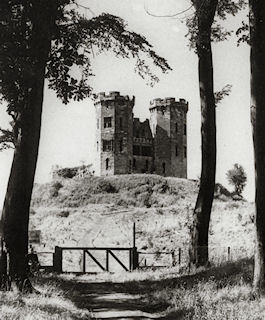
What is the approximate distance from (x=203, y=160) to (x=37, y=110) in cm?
653

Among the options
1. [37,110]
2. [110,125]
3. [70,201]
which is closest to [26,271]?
[37,110]

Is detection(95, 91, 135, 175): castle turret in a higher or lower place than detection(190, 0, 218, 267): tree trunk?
higher

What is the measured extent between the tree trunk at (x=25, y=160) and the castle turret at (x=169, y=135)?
2929 inches

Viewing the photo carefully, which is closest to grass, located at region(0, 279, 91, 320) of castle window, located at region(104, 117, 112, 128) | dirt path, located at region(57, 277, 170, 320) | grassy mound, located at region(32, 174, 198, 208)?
dirt path, located at region(57, 277, 170, 320)

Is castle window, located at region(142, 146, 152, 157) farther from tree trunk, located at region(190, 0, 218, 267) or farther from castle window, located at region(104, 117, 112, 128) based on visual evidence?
tree trunk, located at region(190, 0, 218, 267)

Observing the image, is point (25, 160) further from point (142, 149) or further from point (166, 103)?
point (166, 103)

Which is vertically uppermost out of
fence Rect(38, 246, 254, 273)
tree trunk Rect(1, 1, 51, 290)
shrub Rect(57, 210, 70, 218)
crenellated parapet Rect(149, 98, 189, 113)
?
crenellated parapet Rect(149, 98, 189, 113)

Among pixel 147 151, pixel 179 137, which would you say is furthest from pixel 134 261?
pixel 179 137

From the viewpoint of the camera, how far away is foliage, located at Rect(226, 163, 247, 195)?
96000 millimetres

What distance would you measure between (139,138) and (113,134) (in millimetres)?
5544

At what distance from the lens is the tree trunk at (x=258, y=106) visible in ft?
38.9

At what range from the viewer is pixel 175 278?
15.5 m

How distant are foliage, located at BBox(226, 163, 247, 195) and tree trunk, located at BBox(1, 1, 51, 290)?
85409mm

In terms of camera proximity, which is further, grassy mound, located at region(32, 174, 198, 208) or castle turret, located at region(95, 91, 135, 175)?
castle turret, located at region(95, 91, 135, 175)
